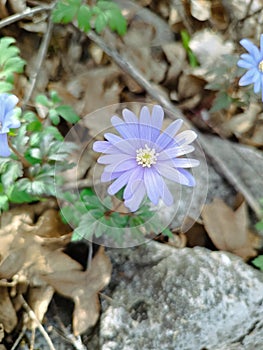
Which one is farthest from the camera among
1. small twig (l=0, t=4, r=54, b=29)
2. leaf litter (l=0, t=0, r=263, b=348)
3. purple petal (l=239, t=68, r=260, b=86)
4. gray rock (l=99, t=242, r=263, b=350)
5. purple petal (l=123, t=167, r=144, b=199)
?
small twig (l=0, t=4, r=54, b=29)

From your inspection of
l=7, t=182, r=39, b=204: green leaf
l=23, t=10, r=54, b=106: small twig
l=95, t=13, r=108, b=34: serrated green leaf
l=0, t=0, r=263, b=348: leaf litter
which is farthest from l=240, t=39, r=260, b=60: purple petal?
l=7, t=182, r=39, b=204: green leaf

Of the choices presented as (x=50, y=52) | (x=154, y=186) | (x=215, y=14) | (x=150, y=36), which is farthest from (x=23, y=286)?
(x=215, y=14)

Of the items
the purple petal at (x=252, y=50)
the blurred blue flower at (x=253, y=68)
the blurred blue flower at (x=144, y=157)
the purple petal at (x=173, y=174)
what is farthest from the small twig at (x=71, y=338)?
the purple petal at (x=252, y=50)

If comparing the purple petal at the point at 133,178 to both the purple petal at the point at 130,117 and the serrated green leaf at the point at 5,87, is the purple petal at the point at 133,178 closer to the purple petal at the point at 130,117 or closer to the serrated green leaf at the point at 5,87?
the purple petal at the point at 130,117

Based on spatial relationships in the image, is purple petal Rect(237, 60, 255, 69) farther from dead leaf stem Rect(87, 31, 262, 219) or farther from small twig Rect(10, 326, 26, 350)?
small twig Rect(10, 326, 26, 350)

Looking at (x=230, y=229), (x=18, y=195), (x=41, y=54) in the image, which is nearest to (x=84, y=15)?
(x=41, y=54)

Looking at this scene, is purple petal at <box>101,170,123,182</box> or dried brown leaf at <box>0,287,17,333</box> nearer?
purple petal at <box>101,170,123,182</box>

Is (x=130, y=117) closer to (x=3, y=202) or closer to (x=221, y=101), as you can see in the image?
(x=3, y=202)
